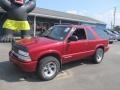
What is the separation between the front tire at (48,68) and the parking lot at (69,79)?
177 millimetres

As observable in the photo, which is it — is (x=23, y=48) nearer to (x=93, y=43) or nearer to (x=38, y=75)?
(x=38, y=75)

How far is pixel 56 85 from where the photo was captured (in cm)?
663

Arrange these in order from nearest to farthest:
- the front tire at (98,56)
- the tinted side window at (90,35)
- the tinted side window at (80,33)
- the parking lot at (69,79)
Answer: the parking lot at (69,79) < the tinted side window at (80,33) < the tinted side window at (90,35) < the front tire at (98,56)

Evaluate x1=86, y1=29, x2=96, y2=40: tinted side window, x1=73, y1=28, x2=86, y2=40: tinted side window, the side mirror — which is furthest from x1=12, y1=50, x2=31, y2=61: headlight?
x1=86, y1=29, x2=96, y2=40: tinted side window

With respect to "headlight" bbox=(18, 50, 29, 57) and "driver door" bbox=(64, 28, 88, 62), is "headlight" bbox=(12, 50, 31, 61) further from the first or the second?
"driver door" bbox=(64, 28, 88, 62)

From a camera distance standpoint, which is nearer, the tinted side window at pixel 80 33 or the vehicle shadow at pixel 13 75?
the vehicle shadow at pixel 13 75

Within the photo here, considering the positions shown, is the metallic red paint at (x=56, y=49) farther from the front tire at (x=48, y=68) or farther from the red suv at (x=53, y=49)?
the front tire at (x=48, y=68)

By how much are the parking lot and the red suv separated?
416 millimetres

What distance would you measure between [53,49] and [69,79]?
1137mm

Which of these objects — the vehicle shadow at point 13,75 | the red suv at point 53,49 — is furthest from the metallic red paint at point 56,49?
the vehicle shadow at point 13,75

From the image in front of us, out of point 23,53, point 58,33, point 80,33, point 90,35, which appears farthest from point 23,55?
point 90,35

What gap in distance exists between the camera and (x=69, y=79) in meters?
7.30

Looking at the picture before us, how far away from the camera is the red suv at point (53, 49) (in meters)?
6.77

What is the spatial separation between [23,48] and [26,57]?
1.10 ft
